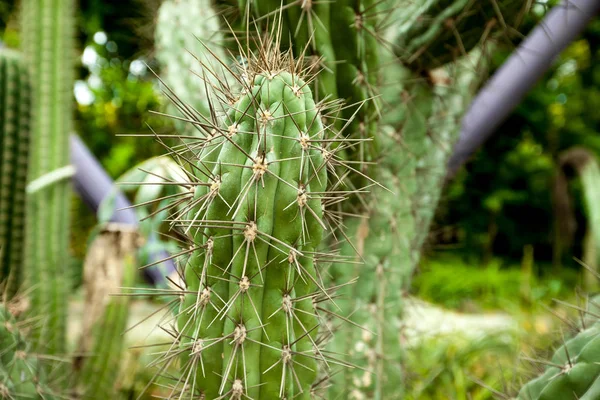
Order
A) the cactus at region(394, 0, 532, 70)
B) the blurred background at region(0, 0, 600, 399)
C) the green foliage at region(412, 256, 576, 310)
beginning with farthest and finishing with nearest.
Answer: the blurred background at region(0, 0, 600, 399) → the green foliage at region(412, 256, 576, 310) → the cactus at region(394, 0, 532, 70)

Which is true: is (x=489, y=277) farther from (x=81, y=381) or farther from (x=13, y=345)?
(x=13, y=345)

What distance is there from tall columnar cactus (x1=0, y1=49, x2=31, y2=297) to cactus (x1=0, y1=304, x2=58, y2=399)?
44.5 inches

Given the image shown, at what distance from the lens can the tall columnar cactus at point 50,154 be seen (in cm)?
186

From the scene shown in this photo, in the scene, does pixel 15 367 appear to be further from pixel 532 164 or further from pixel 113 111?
pixel 532 164

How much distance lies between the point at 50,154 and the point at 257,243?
1473 mm

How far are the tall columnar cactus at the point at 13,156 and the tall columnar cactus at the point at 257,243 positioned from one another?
5.01ft

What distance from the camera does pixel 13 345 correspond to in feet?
3.06

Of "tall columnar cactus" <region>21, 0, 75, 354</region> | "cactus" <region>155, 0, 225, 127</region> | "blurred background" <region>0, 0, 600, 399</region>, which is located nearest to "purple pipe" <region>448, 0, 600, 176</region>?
"cactus" <region>155, 0, 225, 127</region>

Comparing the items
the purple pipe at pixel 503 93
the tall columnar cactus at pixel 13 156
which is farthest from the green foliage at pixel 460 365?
the tall columnar cactus at pixel 13 156

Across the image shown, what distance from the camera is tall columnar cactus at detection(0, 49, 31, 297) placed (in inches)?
79.0

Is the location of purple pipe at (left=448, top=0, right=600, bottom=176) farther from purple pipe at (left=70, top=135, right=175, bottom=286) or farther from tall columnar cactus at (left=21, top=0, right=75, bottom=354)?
tall columnar cactus at (left=21, top=0, right=75, bottom=354)

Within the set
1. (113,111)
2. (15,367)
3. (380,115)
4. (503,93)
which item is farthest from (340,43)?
(113,111)

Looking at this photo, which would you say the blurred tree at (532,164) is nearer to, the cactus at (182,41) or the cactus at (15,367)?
the cactus at (182,41)

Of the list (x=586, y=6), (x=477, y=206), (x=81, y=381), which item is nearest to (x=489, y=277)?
(x=477, y=206)
